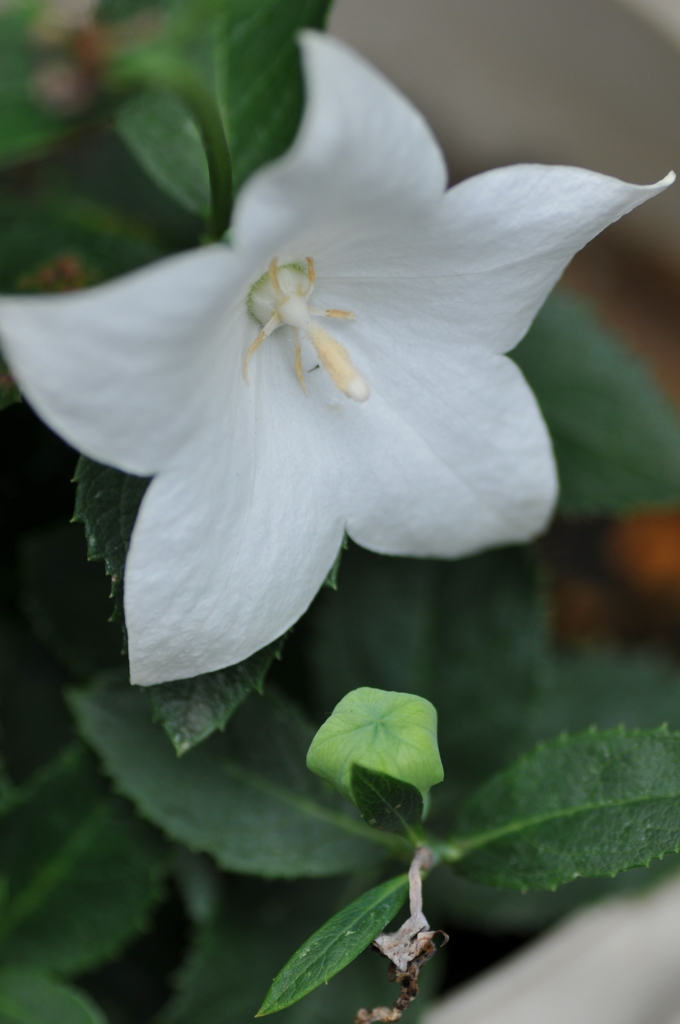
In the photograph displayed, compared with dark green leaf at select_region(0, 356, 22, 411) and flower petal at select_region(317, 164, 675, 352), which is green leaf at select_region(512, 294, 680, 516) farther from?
dark green leaf at select_region(0, 356, 22, 411)

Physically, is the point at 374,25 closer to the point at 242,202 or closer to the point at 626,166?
the point at 626,166

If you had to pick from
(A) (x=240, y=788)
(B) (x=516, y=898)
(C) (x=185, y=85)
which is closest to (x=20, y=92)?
(C) (x=185, y=85)

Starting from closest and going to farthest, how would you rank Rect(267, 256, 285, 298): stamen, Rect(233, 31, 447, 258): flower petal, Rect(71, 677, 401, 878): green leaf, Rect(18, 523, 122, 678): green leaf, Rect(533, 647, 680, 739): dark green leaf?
1. Rect(233, 31, 447, 258): flower petal
2. Rect(267, 256, 285, 298): stamen
3. Rect(71, 677, 401, 878): green leaf
4. Rect(18, 523, 122, 678): green leaf
5. Rect(533, 647, 680, 739): dark green leaf

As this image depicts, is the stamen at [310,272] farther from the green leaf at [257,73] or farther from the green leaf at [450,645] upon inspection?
the green leaf at [450,645]

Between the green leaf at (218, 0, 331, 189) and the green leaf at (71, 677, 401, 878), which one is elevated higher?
the green leaf at (218, 0, 331, 189)

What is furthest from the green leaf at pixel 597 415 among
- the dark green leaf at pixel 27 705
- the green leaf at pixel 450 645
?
the dark green leaf at pixel 27 705

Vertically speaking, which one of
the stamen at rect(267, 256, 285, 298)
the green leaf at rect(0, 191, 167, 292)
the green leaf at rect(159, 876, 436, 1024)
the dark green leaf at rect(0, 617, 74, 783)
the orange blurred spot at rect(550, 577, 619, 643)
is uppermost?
the stamen at rect(267, 256, 285, 298)

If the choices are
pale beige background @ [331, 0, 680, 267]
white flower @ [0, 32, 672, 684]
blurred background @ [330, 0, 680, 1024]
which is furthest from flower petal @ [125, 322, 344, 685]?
pale beige background @ [331, 0, 680, 267]
